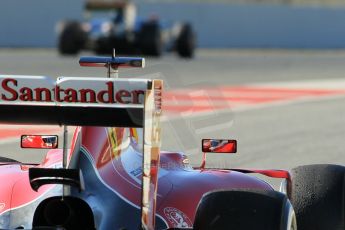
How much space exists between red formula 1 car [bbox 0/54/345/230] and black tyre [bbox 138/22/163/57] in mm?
21671

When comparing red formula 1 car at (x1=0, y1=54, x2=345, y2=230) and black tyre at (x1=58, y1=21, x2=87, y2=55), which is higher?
red formula 1 car at (x1=0, y1=54, x2=345, y2=230)

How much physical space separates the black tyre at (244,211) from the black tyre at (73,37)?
78.5 ft

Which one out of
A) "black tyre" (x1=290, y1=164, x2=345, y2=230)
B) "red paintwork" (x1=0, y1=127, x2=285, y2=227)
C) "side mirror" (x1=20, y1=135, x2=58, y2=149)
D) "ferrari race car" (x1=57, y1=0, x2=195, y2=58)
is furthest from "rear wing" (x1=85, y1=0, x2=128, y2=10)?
"black tyre" (x1=290, y1=164, x2=345, y2=230)

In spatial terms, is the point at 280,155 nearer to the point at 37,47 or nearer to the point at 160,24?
the point at 160,24

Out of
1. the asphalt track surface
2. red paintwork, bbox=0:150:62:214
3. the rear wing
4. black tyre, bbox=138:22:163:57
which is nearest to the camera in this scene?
red paintwork, bbox=0:150:62:214

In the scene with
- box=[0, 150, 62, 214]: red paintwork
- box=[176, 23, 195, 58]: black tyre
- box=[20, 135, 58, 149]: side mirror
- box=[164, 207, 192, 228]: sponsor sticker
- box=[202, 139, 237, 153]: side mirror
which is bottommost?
box=[176, 23, 195, 58]: black tyre

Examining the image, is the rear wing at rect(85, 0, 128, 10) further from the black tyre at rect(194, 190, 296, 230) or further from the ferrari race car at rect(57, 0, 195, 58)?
the black tyre at rect(194, 190, 296, 230)

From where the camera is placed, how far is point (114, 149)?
5277 mm

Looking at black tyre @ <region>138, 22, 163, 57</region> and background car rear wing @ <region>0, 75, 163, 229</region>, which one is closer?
background car rear wing @ <region>0, 75, 163, 229</region>

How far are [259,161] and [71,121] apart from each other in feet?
19.1

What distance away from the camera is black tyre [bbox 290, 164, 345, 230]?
17.5 feet

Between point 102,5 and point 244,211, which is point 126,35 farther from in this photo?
point 244,211

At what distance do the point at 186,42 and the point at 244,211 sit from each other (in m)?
23.9

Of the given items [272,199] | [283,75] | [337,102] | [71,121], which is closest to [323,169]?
[272,199]
